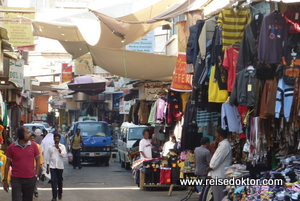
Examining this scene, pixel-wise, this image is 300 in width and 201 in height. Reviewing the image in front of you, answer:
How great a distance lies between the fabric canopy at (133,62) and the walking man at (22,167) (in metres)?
6.79

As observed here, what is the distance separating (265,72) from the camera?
9.36m

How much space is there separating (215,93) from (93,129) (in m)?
18.6

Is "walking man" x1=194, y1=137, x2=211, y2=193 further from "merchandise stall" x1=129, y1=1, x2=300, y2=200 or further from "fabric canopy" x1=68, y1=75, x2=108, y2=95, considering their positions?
"fabric canopy" x1=68, y1=75, x2=108, y2=95

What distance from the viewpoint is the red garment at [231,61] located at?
10609 mm

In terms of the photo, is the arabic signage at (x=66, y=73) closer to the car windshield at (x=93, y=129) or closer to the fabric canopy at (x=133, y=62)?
the car windshield at (x=93, y=129)

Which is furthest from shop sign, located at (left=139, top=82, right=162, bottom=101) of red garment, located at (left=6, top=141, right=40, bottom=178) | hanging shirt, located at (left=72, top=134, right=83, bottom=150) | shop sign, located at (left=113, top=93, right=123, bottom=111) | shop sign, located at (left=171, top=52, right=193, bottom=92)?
shop sign, located at (left=113, top=93, right=123, bottom=111)

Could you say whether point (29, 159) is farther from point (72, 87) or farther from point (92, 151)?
point (72, 87)

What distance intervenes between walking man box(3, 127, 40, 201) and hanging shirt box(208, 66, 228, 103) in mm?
3624

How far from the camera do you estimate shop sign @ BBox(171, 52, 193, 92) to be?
49.9 feet

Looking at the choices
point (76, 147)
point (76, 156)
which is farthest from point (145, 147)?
point (76, 156)

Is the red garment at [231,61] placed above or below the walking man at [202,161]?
above

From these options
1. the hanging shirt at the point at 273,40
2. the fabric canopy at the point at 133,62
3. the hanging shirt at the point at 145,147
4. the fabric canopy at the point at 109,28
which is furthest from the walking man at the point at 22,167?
the hanging shirt at the point at 145,147

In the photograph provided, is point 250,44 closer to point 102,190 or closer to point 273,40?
point 273,40

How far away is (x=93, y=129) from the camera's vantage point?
29312mm
